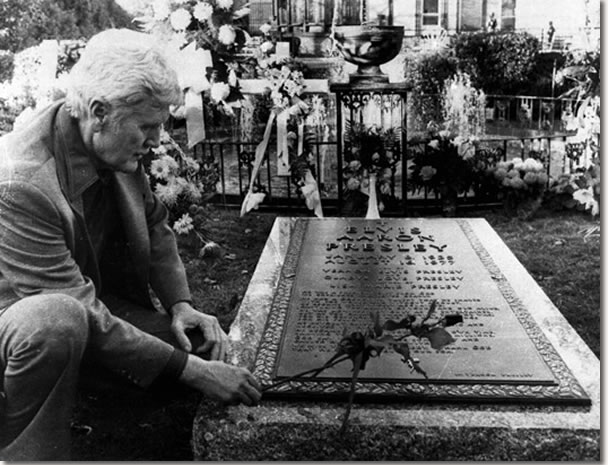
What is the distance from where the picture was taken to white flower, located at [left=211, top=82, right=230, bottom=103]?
17.4 ft

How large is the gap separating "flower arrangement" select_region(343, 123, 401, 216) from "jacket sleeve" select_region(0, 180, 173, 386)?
3980mm

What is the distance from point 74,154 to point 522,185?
13.0 ft

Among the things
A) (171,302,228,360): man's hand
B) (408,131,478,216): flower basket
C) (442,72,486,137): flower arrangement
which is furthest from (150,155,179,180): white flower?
(442,72,486,137): flower arrangement

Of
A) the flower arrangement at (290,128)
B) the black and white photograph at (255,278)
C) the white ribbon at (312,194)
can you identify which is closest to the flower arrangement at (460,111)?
the flower arrangement at (290,128)

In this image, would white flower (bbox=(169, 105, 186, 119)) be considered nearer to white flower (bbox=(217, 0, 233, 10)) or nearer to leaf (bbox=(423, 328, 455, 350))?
white flower (bbox=(217, 0, 233, 10))

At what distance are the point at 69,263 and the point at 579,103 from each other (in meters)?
2.97

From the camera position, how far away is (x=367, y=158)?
648 centimetres

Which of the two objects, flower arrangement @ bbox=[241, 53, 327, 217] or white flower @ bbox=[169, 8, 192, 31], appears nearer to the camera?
white flower @ bbox=[169, 8, 192, 31]

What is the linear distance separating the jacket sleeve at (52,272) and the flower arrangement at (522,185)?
11.7 feet

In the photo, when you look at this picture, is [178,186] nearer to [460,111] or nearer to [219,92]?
[219,92]

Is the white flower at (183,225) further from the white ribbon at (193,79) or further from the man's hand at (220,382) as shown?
the man's hand at (220,382)

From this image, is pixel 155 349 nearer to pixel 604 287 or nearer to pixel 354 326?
pixel 354 326

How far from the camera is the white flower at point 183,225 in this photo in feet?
15.7

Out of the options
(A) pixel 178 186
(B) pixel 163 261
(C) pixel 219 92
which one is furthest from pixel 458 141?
(B) pixel 163 261
